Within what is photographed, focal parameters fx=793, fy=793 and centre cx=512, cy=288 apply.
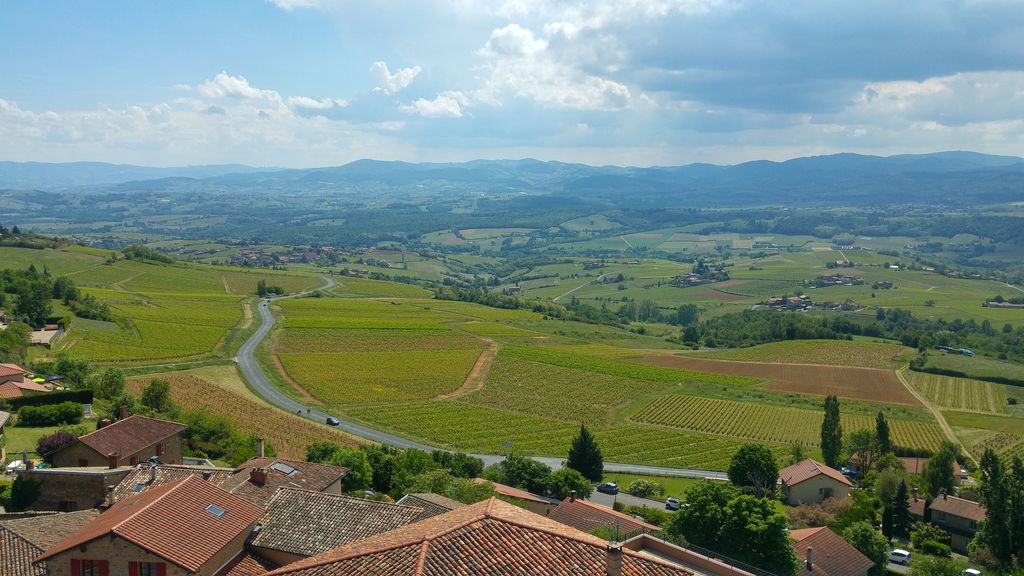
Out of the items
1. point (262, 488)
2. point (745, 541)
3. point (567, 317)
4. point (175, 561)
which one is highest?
point (175, 561)

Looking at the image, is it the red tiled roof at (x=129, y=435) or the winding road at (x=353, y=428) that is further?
the winding road at (x=353, y=428)

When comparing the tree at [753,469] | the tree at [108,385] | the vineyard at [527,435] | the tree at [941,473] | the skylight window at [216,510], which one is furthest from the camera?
the vineyard at [527,435]

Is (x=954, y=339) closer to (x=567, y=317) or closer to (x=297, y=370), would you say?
(x=567, y=317)

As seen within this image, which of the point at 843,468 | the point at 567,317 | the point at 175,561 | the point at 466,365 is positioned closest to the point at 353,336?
the point at 466,365

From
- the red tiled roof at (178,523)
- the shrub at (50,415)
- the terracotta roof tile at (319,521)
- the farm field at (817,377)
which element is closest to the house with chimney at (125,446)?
the shrub at (50,415)

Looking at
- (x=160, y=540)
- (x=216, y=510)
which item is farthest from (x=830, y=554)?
(x=160, y=540)

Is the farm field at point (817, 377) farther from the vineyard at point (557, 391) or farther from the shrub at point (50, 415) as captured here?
the shrub at point (50, 415)

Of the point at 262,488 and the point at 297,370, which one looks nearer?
the point at 262,488
